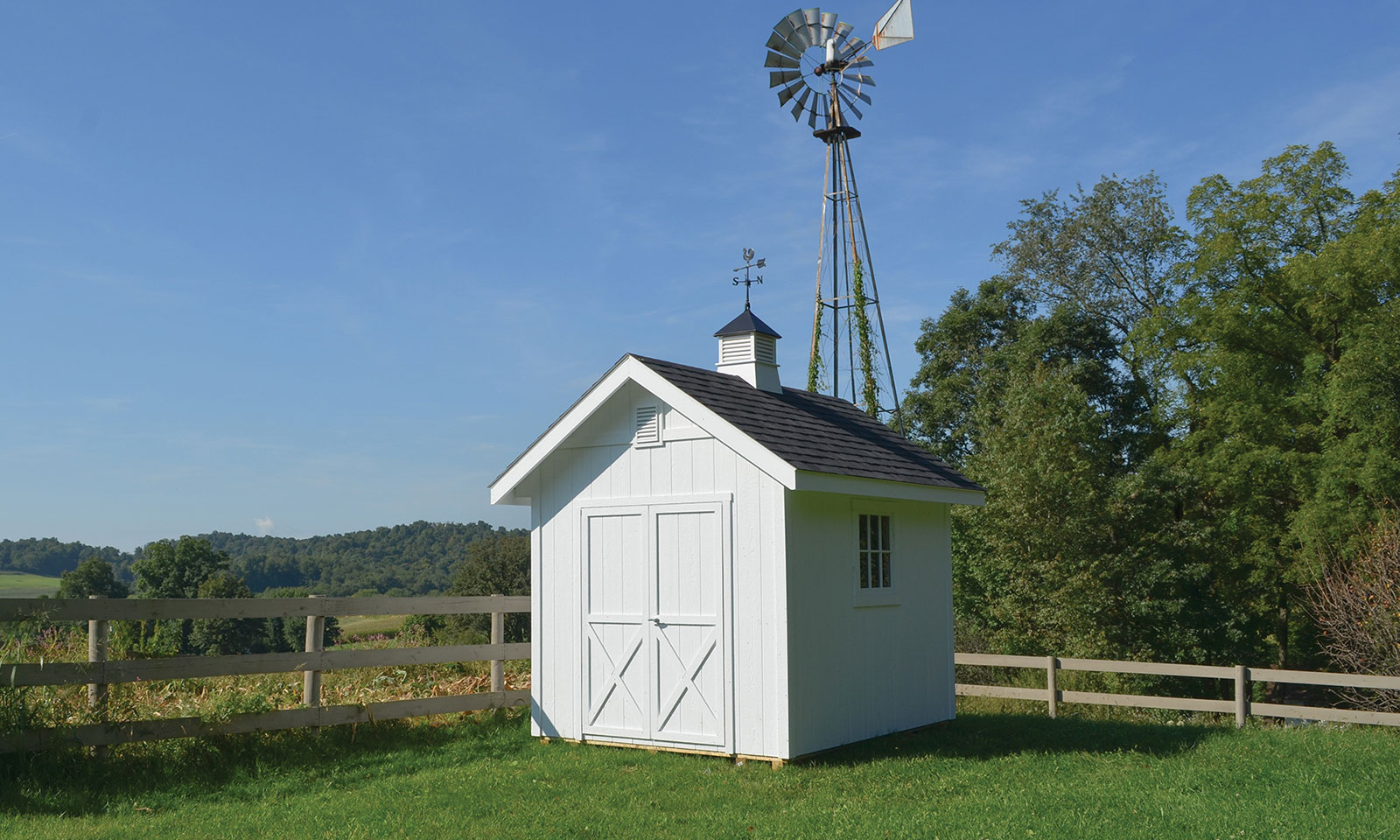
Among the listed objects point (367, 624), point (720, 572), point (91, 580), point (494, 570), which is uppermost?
point (720, 572)

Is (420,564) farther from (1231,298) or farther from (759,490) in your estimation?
(759,490)

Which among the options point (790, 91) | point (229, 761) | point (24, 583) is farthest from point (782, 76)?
point (24, 583)

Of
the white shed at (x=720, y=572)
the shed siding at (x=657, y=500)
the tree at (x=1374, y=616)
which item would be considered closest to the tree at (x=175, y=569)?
the shed siding at (x=657, y=500)

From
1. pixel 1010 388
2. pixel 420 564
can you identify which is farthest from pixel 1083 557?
pixel 420 564

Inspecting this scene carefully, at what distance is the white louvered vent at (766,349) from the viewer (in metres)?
12.4

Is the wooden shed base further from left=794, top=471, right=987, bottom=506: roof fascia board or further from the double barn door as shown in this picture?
left=794, top=471, right=987, bottom=506: roof fascia board

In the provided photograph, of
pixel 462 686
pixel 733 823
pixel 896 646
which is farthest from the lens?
pixel 462 686

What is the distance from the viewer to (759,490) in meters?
9.84

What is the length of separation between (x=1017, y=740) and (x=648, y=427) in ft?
16.9

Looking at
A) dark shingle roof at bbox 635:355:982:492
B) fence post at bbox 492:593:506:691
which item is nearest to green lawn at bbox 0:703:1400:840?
fence post at bbox 492:593:506:691

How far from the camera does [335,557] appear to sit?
227ft

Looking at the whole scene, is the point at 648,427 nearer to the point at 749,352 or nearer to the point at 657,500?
the point at 657,500

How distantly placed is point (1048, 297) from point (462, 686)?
24.7m

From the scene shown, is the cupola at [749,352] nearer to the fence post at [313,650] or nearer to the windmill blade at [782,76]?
the fence post at [313,650]
